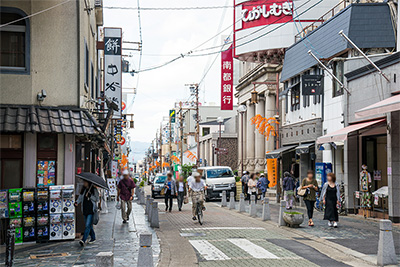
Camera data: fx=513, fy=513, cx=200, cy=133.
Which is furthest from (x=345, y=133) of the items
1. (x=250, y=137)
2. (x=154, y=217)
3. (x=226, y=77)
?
(x=250, y=137)

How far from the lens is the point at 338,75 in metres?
24.0

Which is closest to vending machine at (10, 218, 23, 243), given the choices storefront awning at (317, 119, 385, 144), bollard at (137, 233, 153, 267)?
bollard at (137, 233, 153, 267)

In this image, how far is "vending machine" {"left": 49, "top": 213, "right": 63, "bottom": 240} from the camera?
44.4ft

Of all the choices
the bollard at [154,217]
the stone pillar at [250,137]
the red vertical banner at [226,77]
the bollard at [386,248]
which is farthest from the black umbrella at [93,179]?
the stone pillar at [250,137]

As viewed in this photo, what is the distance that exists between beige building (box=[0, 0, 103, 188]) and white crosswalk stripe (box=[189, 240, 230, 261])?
4002mm

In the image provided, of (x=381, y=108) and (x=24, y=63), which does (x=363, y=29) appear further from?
(x=24, y=63)

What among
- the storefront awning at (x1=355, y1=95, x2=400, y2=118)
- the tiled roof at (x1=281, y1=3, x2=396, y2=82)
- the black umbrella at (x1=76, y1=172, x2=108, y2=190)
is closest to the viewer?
the black umbrella at (x1=76, y1=172, x2=108, y2=190)

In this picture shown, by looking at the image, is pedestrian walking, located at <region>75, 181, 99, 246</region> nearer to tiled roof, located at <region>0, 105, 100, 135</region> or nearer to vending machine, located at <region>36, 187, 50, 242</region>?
vending machine, located at <region>36, 187, 50, 242</region>

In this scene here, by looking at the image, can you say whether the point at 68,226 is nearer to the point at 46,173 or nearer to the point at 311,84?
the point at 46,173

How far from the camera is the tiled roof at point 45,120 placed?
12984 mm

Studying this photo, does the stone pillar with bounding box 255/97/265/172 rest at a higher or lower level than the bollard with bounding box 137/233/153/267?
higher

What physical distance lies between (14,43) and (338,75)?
15191 mm

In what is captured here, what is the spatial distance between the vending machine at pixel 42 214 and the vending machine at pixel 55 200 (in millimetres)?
105

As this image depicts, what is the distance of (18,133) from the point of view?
1374cm
